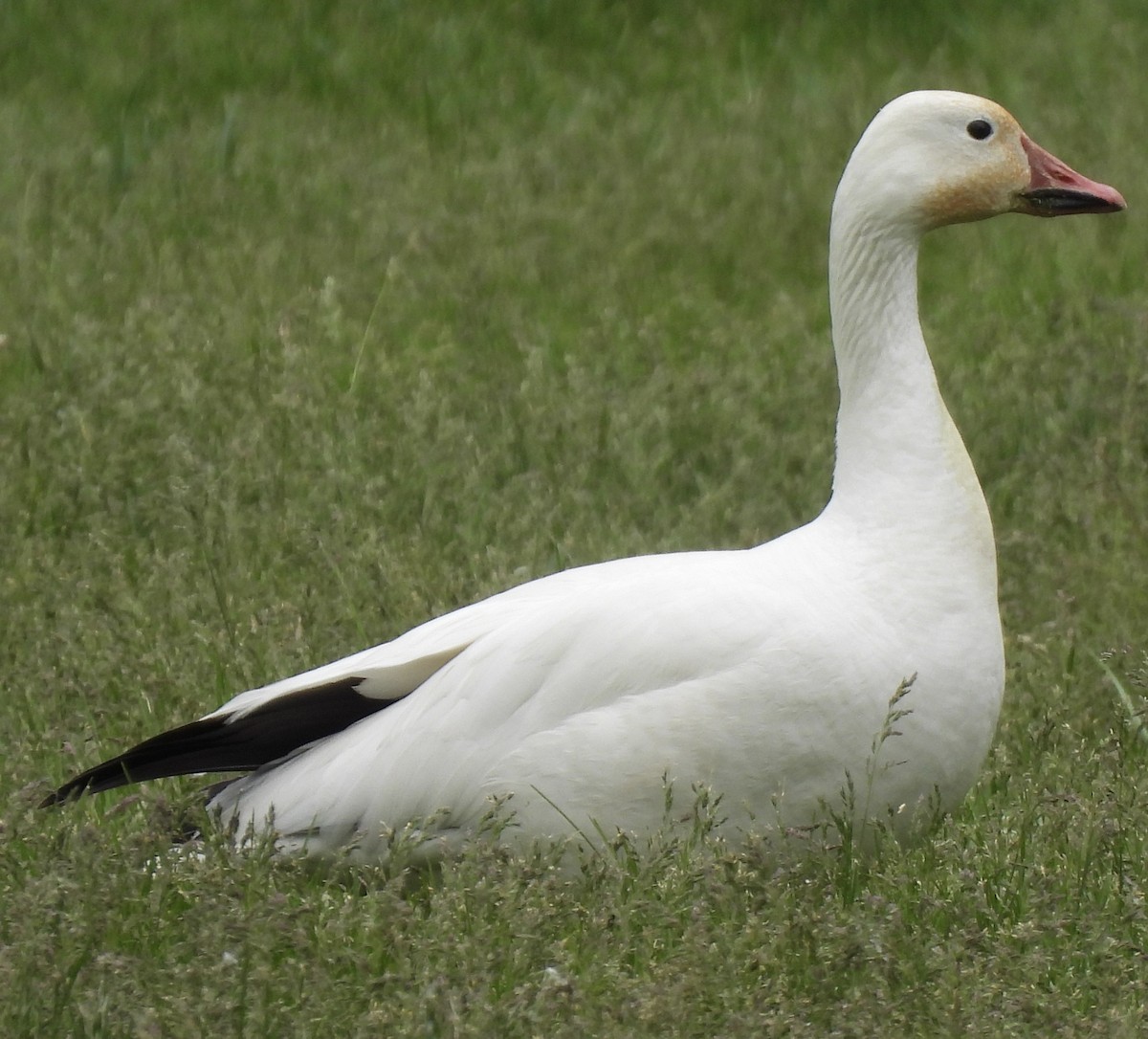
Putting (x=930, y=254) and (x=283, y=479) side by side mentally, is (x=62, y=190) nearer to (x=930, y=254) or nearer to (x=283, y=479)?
(x=283, y=479)

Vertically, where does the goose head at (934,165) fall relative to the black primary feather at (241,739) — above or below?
above

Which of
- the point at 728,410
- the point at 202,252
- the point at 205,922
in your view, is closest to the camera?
the point at 205,922

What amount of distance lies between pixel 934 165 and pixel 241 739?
1.68 meters

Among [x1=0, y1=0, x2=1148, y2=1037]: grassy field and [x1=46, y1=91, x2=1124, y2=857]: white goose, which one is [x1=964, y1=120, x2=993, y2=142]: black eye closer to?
[x1=46, y1=91, x2=1124, y2=857]: white goose

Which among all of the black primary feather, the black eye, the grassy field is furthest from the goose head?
the black primary feather

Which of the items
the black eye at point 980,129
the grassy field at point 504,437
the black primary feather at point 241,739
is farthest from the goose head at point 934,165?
the black primary feather at point 241,739

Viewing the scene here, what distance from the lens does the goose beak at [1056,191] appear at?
14.6 ft

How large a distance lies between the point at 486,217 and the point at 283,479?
99.9 inches

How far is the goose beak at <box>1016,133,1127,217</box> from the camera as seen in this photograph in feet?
14.6

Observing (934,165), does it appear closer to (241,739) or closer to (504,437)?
(241,739)

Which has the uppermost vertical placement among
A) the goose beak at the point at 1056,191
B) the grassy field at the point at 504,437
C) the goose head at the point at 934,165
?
the goose head at the point at 934,165

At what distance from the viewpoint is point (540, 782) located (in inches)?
150

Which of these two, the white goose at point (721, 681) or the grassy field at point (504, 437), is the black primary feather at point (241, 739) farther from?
the grassy field at point (504, 437)

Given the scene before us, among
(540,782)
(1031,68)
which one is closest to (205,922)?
(540,782)
